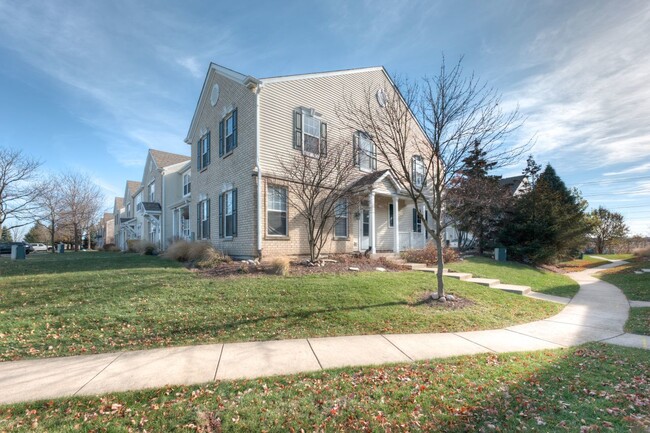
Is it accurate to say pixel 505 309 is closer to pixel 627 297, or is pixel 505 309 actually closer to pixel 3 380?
pixel 627 297

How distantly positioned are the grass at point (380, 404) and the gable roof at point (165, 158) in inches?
1007

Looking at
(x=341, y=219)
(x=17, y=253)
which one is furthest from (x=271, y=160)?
(x=17, y=253)

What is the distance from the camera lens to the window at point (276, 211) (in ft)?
40.1

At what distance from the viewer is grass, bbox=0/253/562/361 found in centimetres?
568

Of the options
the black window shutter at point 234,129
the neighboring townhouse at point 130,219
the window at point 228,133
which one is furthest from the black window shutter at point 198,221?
the neighboring townhouse at point 130,219

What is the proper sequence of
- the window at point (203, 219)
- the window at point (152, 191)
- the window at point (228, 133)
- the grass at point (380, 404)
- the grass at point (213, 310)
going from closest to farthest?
the grass at point (380, 404) → the grass at point (213, 310) → the window at point (228, 133) → the window at point (203, 219) → the window at point (152, 191)

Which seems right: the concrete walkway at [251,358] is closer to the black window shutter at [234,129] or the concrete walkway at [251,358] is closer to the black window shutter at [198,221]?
the black window shutter at [234,129]

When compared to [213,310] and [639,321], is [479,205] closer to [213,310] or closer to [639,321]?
[639,321]

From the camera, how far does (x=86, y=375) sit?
4.24 metres

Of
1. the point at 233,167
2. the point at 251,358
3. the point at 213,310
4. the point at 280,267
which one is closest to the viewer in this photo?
the point at 251,358

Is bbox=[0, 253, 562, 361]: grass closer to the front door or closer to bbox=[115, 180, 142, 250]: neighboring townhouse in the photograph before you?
the front door

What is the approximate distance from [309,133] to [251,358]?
425 inches

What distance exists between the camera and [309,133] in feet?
45.4

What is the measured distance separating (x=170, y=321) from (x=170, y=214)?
19.5m
